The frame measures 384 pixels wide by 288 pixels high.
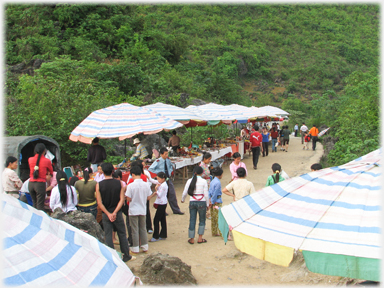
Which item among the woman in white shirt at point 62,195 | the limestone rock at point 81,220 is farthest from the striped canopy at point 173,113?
the limestone rock at point 81,220

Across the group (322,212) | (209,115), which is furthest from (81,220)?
(209,115)

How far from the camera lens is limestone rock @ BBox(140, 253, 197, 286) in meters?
4.80

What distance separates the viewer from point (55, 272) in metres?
2.26

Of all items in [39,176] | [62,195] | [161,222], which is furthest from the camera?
[161,222]

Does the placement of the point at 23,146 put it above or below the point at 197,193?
above

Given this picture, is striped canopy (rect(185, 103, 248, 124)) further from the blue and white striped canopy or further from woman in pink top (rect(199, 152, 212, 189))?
the blue and white striped canopy

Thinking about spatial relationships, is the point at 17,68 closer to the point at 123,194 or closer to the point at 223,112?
the point at 223,112

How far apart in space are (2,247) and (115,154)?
39.7ft

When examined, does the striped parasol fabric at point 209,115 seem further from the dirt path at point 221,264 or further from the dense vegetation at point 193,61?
the dirt path at point 221,264

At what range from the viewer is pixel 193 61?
110 feet

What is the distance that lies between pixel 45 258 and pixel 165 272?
2.83m

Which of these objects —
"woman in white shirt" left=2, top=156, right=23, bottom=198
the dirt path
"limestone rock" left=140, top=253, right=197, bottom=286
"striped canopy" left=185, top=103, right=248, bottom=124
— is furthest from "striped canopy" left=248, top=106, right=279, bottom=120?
"limestone rock" left=140, top=253, right=197, bottom=286

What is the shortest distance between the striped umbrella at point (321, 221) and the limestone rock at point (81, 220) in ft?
9.45

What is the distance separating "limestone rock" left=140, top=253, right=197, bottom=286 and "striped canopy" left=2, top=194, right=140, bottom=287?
2.25m
